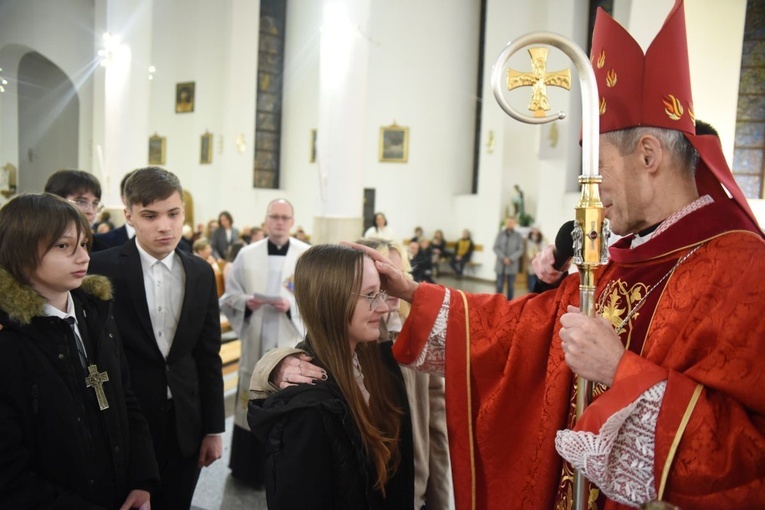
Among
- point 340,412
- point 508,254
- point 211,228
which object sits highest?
point 340,412

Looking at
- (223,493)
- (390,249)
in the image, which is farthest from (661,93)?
(223,493)

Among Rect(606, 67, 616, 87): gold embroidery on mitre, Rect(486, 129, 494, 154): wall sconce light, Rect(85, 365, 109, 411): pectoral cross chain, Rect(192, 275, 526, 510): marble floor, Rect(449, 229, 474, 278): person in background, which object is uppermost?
Rect(486, 129, 494, 154): wall sconce light

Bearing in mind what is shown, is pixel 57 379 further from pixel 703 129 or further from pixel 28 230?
pixel 703 129

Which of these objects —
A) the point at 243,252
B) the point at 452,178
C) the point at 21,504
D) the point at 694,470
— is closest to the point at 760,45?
the point at 452,178

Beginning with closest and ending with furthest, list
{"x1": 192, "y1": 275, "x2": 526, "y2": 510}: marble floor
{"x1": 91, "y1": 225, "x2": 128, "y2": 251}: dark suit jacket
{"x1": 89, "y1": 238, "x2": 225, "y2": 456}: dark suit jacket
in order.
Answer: {"x1": 89, "y1": 238, "x2": 225, "y2": 456}: dark suit jacket → {"x1": 91, "y1": 225, "x2": 128, "y2": 251}: dark suit jacket → {"x1": 192, "y1": 275, "x2": 526, "y2": 510}: marble floor

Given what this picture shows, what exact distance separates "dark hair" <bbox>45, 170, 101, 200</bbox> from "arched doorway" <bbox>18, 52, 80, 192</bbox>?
1.34 metres

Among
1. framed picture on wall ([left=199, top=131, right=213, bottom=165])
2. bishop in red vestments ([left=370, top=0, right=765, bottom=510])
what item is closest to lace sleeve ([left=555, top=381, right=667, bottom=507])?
bishop in red vestments ([left=370, top=0, right=765, bottom=510])

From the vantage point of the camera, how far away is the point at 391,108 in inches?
672

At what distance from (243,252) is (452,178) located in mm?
Answer: 13749

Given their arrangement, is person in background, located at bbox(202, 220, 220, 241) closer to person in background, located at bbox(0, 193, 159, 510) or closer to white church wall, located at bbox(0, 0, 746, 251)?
white church wall, located at bbox(0, 0, 746, 251)

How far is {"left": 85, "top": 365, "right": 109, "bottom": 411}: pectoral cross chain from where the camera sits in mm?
1694

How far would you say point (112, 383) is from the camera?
177cm

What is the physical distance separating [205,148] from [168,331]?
602 inches

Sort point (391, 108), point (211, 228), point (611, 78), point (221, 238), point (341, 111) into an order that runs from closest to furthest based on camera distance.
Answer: point (611, 78)
point (341, 111)
point (221, 238)
point (211, 228)
point (391, 108)
